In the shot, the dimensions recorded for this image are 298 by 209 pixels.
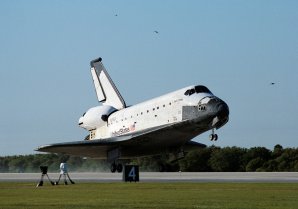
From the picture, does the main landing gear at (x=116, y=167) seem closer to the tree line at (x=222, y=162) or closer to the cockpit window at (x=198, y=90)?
the cockpit window at (x=198, y=90)

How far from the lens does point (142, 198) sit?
19.9m

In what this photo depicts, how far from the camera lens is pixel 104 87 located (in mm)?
49719

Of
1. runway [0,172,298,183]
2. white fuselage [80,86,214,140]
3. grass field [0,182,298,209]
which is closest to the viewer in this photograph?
grass field [0,182,298,209]

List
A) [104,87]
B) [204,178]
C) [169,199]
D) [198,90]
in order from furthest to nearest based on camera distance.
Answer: [104,87] → [198,90] → [204,178] → [169,199]

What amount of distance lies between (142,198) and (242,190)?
415 centimetres

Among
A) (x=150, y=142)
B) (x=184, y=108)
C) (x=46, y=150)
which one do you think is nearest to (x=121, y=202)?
(x=184, y=108)

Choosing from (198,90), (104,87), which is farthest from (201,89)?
(104,87)

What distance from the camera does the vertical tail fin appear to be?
47.3 m

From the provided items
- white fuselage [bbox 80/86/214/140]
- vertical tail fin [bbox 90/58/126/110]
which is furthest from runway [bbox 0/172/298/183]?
vertical tail fin [bbox 90/58/126/110]

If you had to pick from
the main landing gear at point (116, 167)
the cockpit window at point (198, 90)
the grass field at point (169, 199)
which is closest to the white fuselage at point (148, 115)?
the cockpit window at point (198, 90)

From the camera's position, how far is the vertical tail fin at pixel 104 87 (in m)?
Answer: 47.3

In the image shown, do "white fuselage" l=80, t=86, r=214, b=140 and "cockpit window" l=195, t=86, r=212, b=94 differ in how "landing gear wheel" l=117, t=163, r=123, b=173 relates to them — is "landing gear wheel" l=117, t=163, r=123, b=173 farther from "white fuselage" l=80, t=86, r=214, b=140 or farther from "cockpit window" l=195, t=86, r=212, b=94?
"cockpit window" l=195, t=86, r=212, b=94

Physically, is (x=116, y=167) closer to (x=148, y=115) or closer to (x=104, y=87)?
(x=148, y=115)

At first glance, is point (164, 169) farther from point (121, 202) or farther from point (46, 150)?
point (121, 202)
